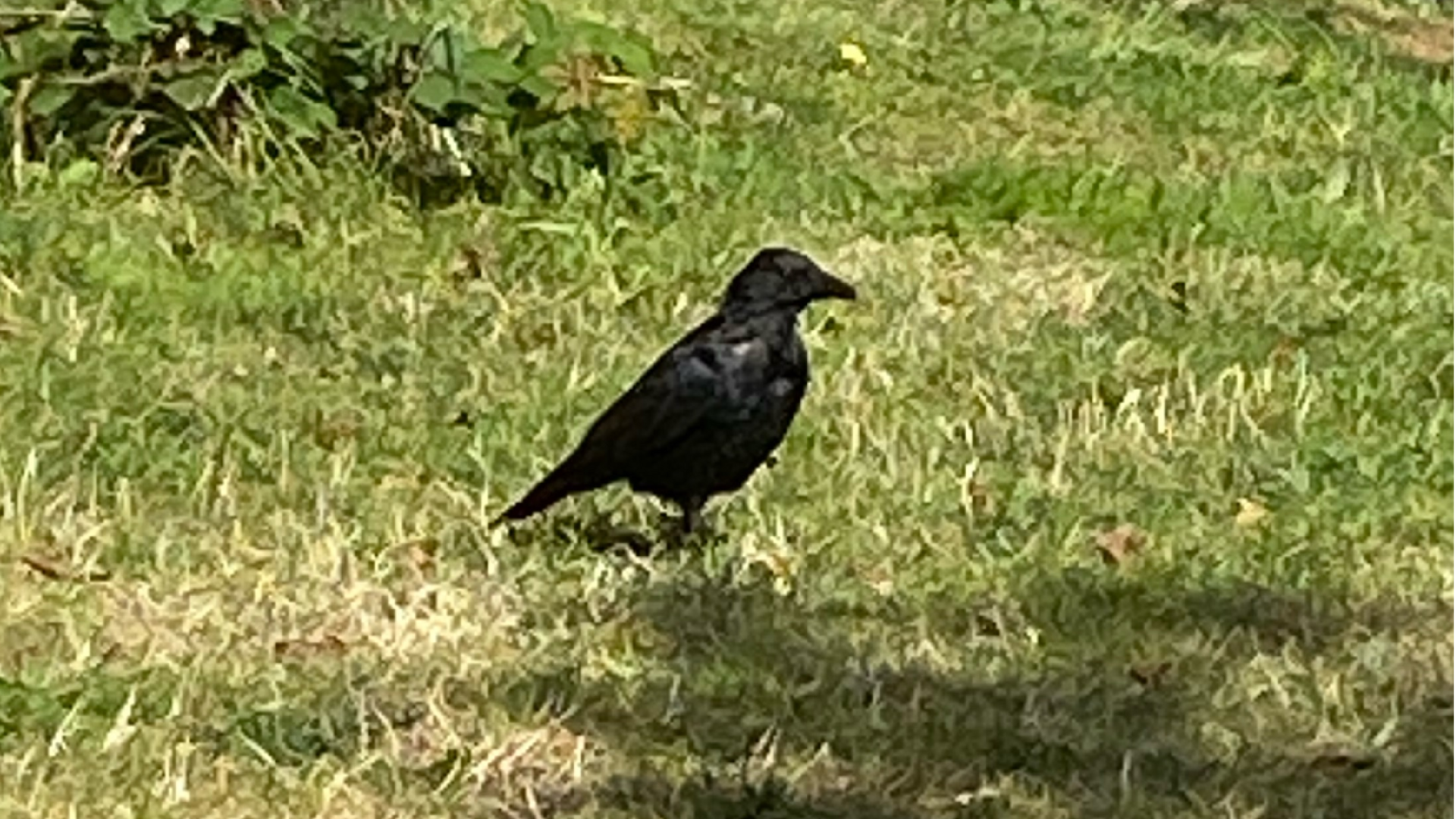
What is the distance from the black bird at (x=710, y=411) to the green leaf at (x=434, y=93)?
236cm

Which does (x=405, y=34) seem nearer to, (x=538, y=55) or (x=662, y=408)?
(x=538, y=55)

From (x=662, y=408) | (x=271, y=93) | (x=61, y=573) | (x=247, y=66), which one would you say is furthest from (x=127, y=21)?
(x=61, y=573)

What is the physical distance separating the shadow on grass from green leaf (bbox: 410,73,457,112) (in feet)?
9.99

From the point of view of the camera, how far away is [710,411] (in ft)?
21.3

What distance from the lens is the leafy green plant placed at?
8852 millimetres

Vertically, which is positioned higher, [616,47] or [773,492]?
[773,492]

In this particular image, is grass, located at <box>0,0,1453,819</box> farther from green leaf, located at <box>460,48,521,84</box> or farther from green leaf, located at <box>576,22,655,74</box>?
green leaf, located at <box>460,48,521,84</box>

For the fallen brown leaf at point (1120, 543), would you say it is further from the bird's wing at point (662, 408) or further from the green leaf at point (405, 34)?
the green leaf at point (405, 34)

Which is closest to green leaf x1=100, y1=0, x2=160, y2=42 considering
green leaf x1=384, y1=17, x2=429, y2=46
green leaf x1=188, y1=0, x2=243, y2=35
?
green leaf x1=188, y1=0, x2=243, y2=35

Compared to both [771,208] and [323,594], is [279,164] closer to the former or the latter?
[771,208]

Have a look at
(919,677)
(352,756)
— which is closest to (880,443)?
(919,677)

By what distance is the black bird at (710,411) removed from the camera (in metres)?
6.45

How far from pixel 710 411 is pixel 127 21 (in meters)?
2.83

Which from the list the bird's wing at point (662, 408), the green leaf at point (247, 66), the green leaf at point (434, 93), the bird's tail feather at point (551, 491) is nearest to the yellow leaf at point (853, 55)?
the green leaf at point (434, 93)
